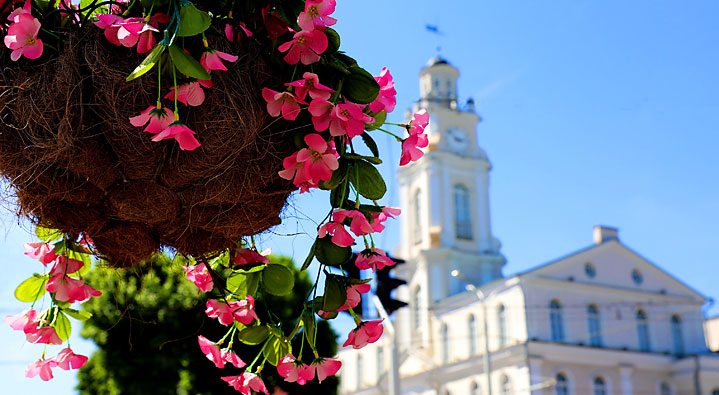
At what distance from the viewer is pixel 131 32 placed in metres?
1.50

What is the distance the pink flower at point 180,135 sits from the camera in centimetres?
148

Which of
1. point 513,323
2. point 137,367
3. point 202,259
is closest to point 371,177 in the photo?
point 202,259

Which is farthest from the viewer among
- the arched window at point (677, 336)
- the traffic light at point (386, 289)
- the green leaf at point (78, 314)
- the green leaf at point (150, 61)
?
the arched window at point (677, 336)

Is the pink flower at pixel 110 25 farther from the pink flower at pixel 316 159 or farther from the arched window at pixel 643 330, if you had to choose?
the arched window at pixel 643 330

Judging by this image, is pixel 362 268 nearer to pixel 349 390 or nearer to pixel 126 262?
pixel 126 262

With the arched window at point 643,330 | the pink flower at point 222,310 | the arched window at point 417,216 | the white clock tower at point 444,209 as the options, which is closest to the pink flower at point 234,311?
the pink flower at point 222,310

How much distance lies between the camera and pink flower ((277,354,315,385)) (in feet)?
5.93

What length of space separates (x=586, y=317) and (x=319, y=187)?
117ft

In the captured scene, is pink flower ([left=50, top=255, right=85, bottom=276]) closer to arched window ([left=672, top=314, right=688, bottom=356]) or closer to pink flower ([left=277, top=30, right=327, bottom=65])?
pink flower ([left=277, top=30, right=327, bottom=65])

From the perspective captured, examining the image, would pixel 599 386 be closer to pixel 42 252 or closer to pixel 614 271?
pixel 614 271

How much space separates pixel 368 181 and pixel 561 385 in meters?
34.0

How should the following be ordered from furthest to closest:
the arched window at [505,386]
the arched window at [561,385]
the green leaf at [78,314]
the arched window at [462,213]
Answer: the arched window at [462,213]
the arched window at [505,386]
the arched window at [561,385]
the green leaf at [78,314]

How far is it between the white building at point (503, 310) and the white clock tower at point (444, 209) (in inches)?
2.2

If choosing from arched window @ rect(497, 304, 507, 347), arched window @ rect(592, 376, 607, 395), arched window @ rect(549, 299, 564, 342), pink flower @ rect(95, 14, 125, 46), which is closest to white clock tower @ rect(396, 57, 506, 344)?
arched window @ rect(497, 304, 507, 347)
